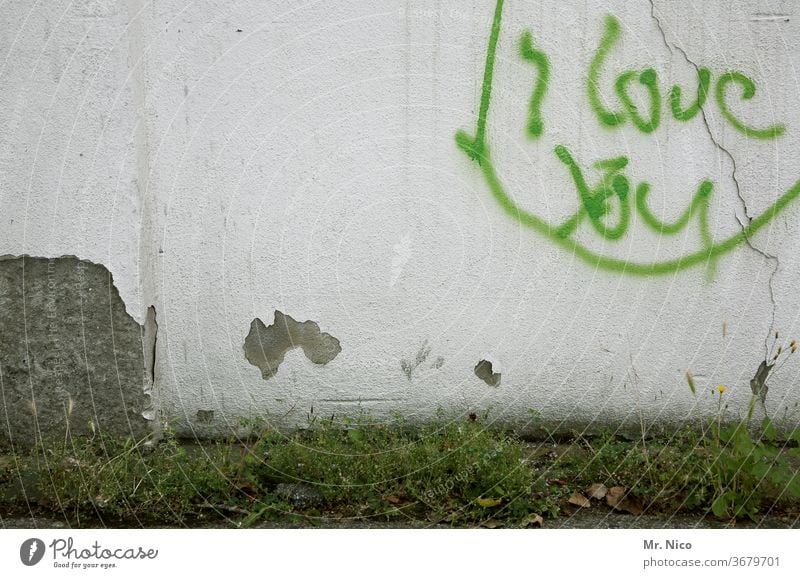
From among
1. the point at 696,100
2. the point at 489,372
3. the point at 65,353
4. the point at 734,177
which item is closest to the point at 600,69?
the point at 696,100

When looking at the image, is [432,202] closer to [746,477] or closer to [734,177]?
[734,177]

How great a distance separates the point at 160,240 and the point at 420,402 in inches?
47.0

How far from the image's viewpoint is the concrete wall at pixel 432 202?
352 cm

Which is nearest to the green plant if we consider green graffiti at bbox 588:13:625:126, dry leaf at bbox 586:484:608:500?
dry leaf at bbox 586:484:608:500

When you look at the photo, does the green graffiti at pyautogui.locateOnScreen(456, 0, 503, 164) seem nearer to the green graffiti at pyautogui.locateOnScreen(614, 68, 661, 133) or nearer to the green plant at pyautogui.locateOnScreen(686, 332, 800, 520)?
the green graffiti at pyautogui.locateOnScreen(614, 68, 661, 133)

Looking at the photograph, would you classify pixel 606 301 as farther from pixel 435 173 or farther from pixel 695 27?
pixel 695 27

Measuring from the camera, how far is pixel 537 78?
3613 millimetres

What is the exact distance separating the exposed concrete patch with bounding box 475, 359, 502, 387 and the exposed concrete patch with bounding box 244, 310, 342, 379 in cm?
56

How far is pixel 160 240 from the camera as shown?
363cm

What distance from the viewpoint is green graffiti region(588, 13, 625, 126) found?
3.60 metres

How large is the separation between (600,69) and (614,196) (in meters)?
0.49

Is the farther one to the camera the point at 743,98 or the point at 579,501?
the point at 743,98

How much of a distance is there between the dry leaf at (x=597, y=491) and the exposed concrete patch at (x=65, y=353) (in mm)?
1649
